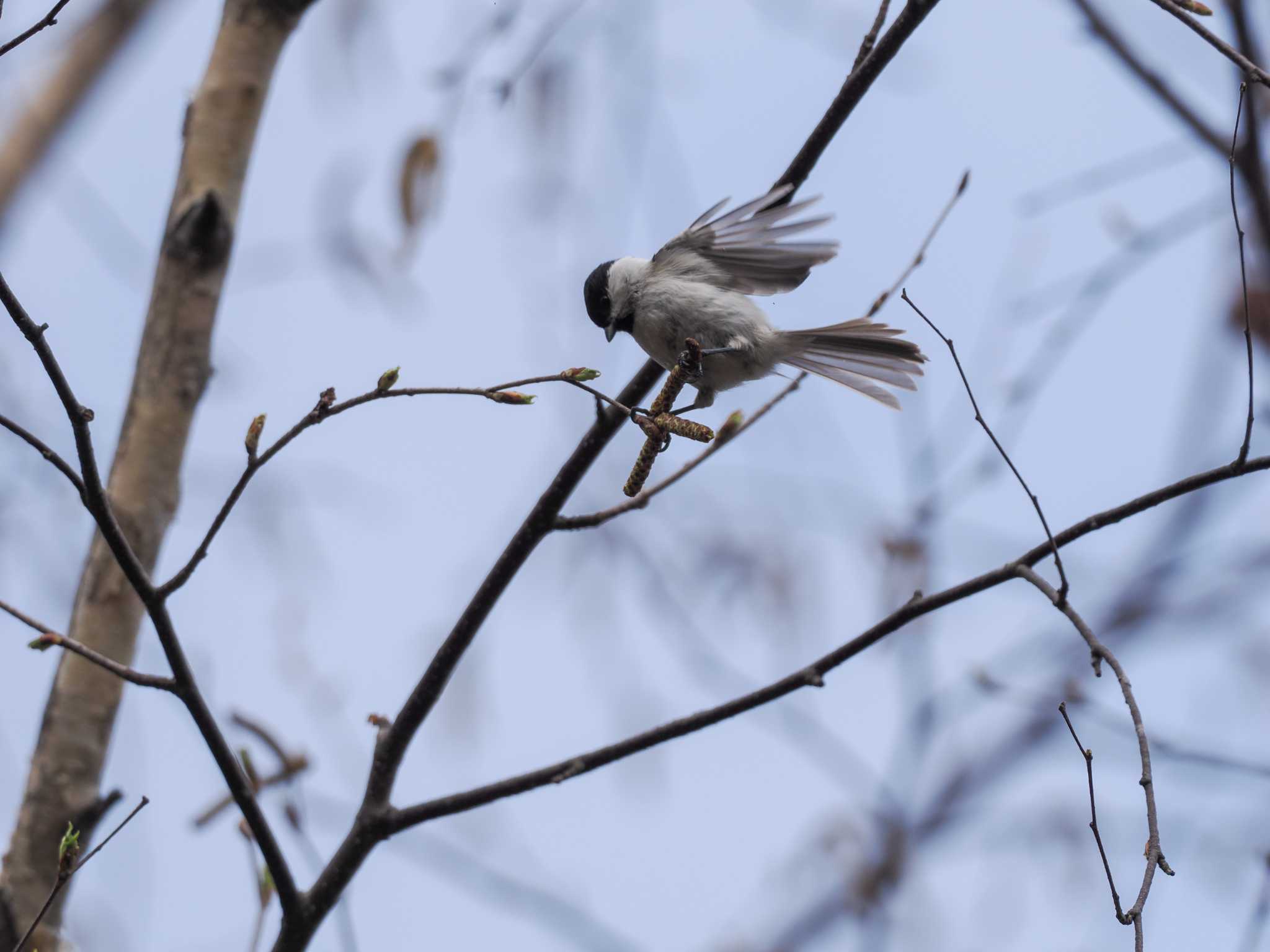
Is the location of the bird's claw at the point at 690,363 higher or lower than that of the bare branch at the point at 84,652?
higher

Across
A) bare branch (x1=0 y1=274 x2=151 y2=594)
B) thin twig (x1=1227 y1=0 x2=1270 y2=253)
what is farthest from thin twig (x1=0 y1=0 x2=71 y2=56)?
thin twig (x1=1227 y1=0 x2=1270 y2=253)

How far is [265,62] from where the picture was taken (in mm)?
2506

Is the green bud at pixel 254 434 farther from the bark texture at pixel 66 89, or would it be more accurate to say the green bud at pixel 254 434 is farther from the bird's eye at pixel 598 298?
the bark texture at pixel 66 89

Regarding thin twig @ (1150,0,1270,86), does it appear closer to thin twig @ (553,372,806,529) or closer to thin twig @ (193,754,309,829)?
thin twig @ (553,372,806,529)

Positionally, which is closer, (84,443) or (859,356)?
(84,443)

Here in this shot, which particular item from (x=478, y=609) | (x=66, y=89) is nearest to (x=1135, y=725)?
(x=478, y=609)

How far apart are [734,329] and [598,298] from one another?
41 centimetres

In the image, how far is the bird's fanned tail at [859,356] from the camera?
2.51m

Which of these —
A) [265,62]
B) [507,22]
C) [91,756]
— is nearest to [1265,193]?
[507,22]

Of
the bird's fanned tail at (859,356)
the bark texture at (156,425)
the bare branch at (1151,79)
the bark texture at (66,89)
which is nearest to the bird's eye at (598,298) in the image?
the bird's fanned tail at (859,356)

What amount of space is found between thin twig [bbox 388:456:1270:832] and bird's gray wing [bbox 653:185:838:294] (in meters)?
0.69

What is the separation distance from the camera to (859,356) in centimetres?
260

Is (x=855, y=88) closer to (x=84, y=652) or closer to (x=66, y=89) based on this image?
(x=84, y=652)

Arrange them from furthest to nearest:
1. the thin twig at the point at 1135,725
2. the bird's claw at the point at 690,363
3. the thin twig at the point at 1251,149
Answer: the thin twig at the point at 1251,149 → the bird's claw at the point at 690,363 → the thin twig at the point at 1135,725
